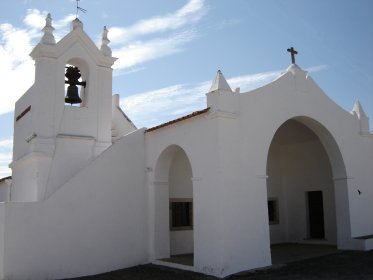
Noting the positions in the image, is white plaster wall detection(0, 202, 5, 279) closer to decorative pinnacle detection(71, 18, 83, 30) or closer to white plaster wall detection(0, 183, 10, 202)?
decorative pinnacle detection(71, 18, 83, 30)

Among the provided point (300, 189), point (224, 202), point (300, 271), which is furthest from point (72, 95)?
point (300, 189)

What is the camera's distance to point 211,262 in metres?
9.45

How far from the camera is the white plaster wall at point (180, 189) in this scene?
12.7 metres

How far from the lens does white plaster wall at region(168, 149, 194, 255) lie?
12672 mm

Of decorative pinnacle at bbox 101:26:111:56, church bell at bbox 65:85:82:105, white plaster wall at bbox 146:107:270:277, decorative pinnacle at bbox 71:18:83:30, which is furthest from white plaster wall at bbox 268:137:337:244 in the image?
decorative pinnacle at bbox 71:18:83:30

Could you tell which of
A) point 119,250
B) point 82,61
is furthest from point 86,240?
point 82,61

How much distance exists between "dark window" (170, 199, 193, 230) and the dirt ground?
1.75 m

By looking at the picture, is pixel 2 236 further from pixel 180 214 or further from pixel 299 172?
pixel 299 172

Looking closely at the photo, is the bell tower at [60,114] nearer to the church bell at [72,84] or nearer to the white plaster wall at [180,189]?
the church bell at [72,84]

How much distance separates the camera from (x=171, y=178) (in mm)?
12914

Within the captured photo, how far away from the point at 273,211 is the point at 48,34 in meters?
9.43

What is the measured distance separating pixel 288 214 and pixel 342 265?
511cm

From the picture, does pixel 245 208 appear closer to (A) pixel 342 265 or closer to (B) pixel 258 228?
(B) pixel 258 228

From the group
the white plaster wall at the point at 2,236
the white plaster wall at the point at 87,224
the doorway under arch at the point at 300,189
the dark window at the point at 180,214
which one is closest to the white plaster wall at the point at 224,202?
the white plaster wall at the point at 87,224
